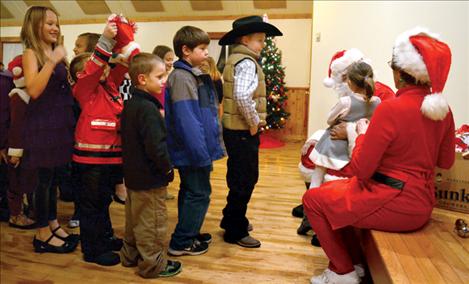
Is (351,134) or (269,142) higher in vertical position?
(351,134)

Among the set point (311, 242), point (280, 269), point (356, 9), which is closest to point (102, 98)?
point (280, 269)

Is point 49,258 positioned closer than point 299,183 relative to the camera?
Yes

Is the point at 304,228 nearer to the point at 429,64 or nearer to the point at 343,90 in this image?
the point at 343,90

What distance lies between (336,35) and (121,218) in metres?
3.59

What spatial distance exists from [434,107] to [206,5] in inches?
256

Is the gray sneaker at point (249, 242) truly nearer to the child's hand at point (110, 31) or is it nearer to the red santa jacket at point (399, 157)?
the red santa jacket at point (399, 157)

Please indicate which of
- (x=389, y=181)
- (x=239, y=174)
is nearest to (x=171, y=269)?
(x=239, y=174)

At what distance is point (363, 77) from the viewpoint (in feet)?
6.93

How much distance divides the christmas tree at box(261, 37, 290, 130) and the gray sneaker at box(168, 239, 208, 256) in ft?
14.7

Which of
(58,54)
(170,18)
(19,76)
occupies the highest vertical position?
(170,18)

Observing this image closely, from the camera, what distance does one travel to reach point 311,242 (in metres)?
2.51

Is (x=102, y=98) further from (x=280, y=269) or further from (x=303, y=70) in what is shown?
(x=303, y=70)

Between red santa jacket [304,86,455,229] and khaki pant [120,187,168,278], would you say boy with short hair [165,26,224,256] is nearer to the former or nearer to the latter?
khaki pant [120,187,168,278]

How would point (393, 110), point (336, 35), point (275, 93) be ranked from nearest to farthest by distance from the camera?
point (393, 110) < point (336, 35) < point (275, 93)
